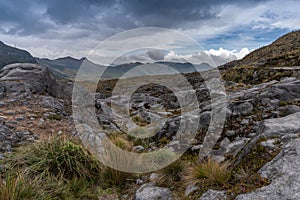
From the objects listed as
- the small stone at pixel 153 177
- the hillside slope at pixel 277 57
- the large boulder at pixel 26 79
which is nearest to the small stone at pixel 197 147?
the small stone at pixel 153 177

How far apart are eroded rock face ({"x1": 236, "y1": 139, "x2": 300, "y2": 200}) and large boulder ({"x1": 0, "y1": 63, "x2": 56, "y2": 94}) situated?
61.4 ft

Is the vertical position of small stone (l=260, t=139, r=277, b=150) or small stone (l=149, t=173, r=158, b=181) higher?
small stone (l=260, t=139, r=277, b=150)

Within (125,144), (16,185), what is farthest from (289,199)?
(125,144)

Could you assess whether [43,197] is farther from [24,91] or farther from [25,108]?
[24,91]

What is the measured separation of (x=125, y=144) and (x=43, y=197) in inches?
143

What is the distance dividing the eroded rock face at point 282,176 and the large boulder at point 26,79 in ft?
61.4

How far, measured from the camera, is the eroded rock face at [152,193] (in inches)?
213

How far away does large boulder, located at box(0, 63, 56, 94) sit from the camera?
1859 cm

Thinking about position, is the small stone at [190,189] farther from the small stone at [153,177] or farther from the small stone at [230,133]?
the small stone at [230,133]

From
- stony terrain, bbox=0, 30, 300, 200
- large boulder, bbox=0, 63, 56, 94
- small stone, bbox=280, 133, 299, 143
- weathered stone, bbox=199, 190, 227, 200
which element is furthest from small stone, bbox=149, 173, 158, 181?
large boulder, bbox=0, 63, 56, 94

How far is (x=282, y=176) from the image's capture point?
408 centimetres

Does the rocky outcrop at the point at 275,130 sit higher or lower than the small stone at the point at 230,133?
higher

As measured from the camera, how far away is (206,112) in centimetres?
984

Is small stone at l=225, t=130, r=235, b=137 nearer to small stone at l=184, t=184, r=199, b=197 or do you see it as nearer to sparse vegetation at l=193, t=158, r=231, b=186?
sparse vegetation at l=193, t=158, r=231, b=186
